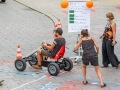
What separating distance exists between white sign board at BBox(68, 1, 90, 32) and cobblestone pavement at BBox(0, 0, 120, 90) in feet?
4.33

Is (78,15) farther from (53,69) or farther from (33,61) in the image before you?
(53,69)

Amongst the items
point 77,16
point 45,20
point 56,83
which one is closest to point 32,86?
point 56,83

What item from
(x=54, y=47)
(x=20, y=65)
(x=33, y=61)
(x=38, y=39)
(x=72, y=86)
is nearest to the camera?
(x=72, y=86)

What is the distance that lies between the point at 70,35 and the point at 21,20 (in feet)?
15.1

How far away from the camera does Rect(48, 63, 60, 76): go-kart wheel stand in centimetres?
1091

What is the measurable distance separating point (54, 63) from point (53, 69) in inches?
7.2

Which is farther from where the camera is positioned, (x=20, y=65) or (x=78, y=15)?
(x=78, y=15)

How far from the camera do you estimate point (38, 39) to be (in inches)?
641

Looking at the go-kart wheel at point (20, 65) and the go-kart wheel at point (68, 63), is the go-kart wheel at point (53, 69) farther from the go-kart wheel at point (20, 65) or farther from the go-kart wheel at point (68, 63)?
the go-kart wheel at point (20, 65)

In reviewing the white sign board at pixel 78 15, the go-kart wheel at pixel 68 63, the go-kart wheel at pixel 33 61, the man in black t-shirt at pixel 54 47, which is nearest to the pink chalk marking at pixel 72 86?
the go-kart wheel at pixel 68 63

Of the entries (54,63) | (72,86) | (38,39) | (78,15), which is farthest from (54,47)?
(38,39)

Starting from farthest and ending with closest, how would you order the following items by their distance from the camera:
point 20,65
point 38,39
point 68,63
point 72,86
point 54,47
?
point 38,39
point 20,65
point 68,63
point 54,47
point 72,86

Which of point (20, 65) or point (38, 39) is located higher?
point (38, 39)

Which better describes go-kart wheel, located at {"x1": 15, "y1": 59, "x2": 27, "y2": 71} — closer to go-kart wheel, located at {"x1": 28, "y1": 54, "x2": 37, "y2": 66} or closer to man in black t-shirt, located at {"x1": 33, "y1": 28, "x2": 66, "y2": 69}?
go-kart wheel, located at {"x1": 28, "y1": 54, "x2": 37, "y2": 66}
